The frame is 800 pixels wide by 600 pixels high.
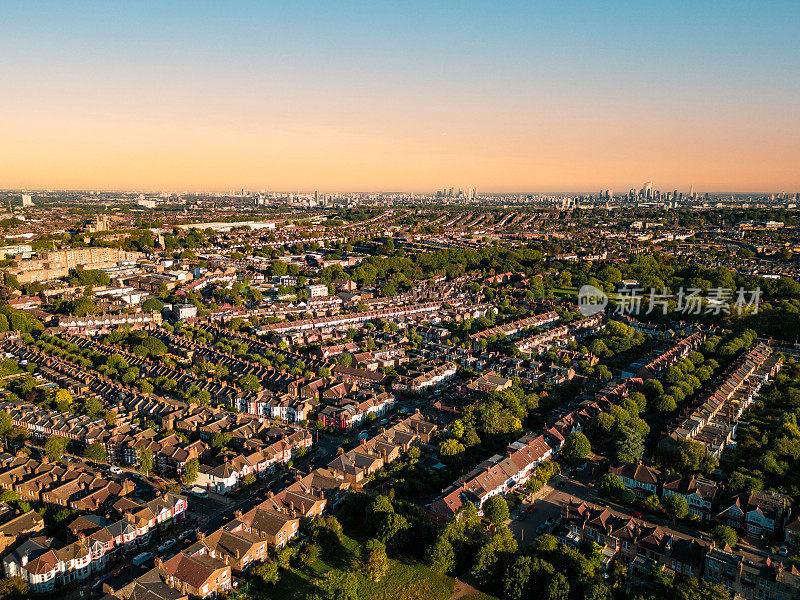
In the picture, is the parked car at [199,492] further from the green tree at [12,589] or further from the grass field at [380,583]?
the green tree at [12,589]

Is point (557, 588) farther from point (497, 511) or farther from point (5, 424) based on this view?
point (5, 424)

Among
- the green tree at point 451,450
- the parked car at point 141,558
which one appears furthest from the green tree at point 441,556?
the parked car at point 141,558

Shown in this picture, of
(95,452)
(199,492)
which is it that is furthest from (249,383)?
(199,492)

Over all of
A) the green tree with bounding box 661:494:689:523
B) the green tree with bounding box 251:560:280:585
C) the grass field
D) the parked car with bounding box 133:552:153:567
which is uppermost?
the green tree with bounding box 661:494:689:523

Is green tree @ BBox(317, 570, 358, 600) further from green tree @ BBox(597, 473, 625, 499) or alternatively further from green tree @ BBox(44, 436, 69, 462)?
green tree @ BBox(44, 436, 69, 462)

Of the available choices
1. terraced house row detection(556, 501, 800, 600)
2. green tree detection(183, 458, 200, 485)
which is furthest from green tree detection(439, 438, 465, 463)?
green tree detection(183, 458, 200, 485)

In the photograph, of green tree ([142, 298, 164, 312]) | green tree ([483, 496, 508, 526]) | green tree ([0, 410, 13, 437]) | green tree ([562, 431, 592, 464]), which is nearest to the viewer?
green tree ([483, 496, 508, 526])

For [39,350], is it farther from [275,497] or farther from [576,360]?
[576,360]
